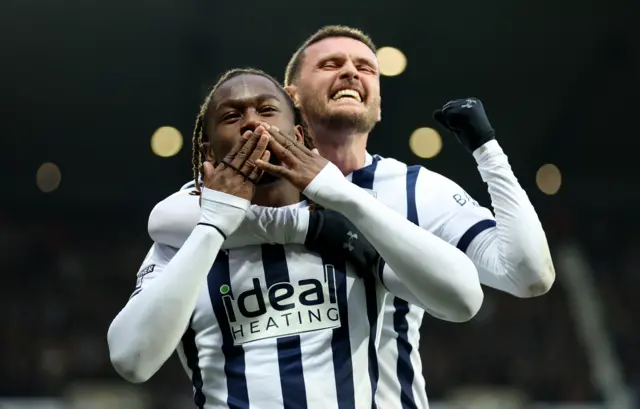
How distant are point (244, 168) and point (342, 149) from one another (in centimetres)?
69

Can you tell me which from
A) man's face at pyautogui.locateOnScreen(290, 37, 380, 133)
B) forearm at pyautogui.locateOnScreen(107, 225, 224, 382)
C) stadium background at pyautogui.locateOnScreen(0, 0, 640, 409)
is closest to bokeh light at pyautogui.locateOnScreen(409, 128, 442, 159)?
stadium background at pyautogui.locateOnScreen(0, 0, 640, 409)

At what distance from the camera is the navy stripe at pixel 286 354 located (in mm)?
1771

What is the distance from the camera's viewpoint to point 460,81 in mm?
7660

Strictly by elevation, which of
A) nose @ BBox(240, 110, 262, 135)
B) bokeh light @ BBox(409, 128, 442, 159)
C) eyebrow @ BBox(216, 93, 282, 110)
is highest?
bokeh light @ BBox(409, 128, 442, 159)

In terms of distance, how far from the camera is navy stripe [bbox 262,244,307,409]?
1771mm

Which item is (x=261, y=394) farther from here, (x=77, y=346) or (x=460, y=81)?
(x=77, y=346)

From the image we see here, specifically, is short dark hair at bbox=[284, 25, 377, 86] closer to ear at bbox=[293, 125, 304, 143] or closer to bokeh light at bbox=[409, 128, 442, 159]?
ear at bbox=[293, 125, 304, 143]

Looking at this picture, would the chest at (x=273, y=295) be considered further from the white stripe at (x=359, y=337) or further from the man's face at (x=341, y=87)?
the man's face at (x=341, y=87)

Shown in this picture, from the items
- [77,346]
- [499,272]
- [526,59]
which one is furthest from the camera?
[77,346]

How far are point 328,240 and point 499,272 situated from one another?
451 millimetres

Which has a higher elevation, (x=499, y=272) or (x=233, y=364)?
(x=499, y=272)

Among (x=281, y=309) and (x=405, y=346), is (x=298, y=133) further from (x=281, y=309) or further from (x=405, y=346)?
(x=405, y=346)

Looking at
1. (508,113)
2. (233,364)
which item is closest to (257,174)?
(233,364)

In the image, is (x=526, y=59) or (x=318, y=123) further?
(x=526, y=59)
